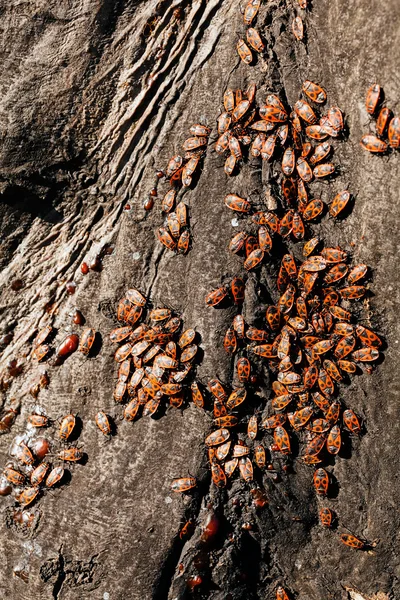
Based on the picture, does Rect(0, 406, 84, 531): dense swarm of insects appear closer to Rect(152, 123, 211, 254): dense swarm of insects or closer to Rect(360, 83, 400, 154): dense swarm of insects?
Rect(152, 123, 211, 254): dense swarm of insects

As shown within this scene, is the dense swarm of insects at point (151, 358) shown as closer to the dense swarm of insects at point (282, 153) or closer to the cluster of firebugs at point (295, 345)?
the cluster of firebugs at point (295, 345)

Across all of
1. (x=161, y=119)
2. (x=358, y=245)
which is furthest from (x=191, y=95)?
(x=358, y=245)

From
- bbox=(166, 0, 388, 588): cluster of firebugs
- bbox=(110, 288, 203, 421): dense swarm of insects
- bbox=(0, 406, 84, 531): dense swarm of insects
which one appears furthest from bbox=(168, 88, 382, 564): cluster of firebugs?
bbox=(0, 406, 84, 531): dense swarm of insects

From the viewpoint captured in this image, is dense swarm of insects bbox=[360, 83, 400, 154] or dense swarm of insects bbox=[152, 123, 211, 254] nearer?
dense swarm of insects bbox=[360, 83, 400, 154]

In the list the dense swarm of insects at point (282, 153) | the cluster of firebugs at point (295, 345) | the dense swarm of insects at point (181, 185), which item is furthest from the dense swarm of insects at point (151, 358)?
the dense swarm of insects at point (282, 153)

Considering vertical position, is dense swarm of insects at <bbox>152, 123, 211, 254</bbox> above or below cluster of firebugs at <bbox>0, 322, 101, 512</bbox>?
above

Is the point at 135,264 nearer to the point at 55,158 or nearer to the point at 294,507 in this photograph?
the point at 55,158

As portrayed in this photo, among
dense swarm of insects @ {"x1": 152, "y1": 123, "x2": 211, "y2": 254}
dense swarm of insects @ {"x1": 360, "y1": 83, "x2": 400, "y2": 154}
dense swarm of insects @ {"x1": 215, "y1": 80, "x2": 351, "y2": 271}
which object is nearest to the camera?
dense swarm of insects @ {"x1": 360, "y1": 83, "x2": 400, "y2": 154}
